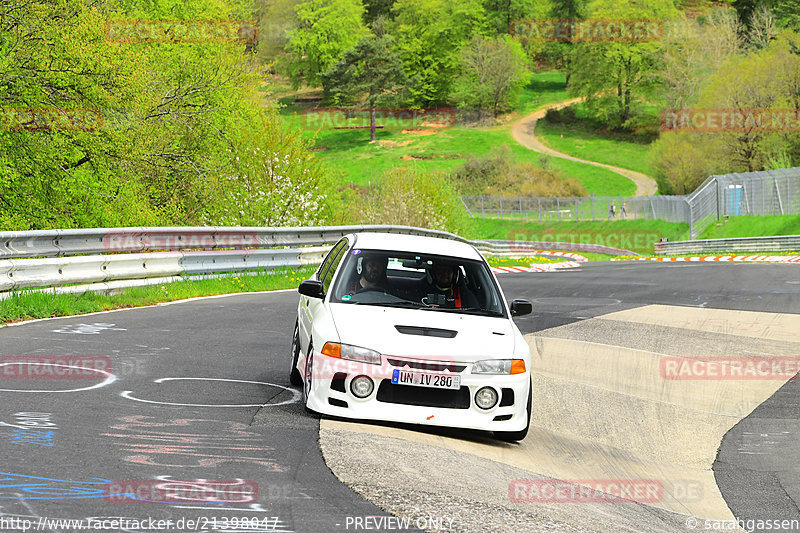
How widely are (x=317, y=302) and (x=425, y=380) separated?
162 centimetres

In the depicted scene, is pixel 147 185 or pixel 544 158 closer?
pixel 147 185

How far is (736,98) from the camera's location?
235ft

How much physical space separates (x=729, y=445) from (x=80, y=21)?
59.9 feet

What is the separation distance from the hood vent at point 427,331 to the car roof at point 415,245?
139cm

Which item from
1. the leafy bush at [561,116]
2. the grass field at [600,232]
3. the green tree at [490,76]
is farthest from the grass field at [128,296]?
the green tree at [490,76]

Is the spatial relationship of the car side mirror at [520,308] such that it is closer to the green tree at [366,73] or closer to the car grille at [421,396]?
the car grille at [421,396]

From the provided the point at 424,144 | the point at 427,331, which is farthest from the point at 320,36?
the point at 427,331

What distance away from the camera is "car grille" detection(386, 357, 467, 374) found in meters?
7.03

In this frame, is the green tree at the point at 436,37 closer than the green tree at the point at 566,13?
Yes

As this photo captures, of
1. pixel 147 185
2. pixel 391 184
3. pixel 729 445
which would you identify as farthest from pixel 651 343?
pixel 391 184

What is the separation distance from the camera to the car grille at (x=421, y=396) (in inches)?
278

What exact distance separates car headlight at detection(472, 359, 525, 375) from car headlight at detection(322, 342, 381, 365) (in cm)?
75

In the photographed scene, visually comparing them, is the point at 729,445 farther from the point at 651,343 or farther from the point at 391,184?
the point at 391,184

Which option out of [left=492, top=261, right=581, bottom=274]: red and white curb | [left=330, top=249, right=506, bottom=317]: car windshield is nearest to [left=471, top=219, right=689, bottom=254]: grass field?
[left=492, top=261, right=581, bottom=274]: red and white curb
